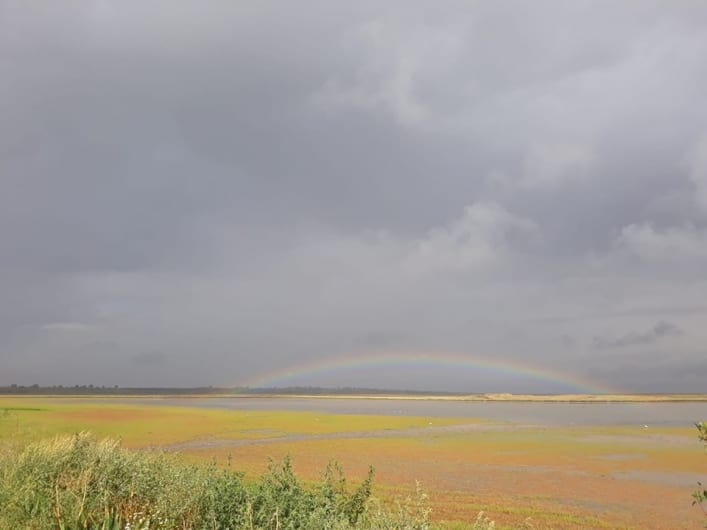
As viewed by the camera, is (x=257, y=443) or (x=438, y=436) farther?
(x=438, y=436)

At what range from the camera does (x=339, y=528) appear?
7.09 metres

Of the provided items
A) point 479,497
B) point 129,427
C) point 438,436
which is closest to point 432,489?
point 479,497

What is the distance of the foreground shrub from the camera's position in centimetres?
841

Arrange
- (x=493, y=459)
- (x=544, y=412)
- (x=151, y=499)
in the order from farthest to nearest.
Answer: (x=544, y=412), (x=493, y=459), (x=151, y=499)

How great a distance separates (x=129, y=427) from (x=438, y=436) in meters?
23.7

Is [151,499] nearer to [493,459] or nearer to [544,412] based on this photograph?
[493,459]

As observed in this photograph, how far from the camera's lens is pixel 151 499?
9.97m

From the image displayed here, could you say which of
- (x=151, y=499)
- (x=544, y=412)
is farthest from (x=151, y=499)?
(x=544, y=412)

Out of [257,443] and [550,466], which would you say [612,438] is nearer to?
[550,466]

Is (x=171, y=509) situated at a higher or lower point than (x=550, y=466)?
higher

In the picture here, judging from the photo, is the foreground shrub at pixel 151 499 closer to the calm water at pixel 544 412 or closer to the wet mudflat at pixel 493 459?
the wet mudflat at pixel 493 459

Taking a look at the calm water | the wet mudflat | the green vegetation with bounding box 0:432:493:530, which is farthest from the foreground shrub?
the calm water

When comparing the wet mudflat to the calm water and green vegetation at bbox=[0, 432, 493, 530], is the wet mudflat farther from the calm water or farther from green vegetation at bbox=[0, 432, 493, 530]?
the calm water

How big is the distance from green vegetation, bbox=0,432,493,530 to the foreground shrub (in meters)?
0.01
